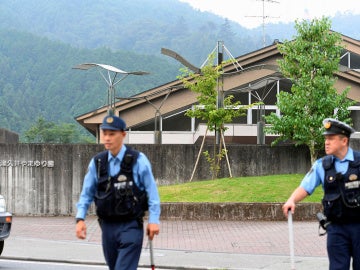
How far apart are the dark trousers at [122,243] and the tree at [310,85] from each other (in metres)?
19.5

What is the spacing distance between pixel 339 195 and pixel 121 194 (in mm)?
1975

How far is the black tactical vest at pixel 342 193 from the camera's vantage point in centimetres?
792

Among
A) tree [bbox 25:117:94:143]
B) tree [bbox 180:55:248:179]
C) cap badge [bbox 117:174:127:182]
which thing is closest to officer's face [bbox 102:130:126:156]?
cap badge [bbox 117:174:127:182]

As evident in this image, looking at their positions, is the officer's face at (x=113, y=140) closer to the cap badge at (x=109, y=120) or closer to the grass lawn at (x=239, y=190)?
the cap badge at (x=109, y=120)

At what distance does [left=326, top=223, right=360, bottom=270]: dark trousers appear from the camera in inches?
310

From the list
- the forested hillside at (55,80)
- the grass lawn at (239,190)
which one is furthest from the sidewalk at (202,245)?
the forested hillside at (55,80)

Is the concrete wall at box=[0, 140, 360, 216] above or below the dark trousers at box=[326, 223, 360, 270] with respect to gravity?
above

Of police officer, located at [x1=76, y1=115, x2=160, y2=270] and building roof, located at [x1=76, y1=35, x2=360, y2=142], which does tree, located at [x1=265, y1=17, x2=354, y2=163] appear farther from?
police officer, located at [x1=76, y1=115, x2=160, y2=270]

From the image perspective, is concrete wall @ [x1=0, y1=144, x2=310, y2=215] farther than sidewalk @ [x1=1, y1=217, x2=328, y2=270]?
Yes

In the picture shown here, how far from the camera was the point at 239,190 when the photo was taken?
2444 cm

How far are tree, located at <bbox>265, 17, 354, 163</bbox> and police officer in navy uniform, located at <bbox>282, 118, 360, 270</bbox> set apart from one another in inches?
744

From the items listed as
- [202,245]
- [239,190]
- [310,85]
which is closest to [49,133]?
[310,85]

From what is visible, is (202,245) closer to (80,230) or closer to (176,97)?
(80,230)

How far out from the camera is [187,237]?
19047 mm
